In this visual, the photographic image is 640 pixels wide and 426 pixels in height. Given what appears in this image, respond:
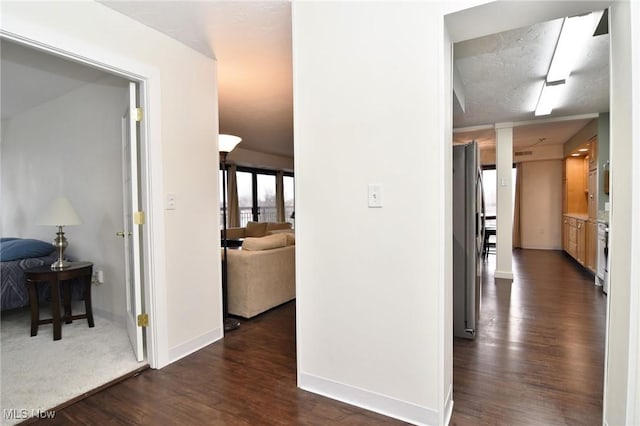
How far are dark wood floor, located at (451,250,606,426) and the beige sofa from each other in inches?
76.2

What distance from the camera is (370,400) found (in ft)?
6.16

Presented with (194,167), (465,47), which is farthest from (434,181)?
(194,167)

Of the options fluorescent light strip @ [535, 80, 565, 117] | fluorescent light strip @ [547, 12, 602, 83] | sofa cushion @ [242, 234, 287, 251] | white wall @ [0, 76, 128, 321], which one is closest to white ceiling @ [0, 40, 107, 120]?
white wall @ [0, 76, 128, 321]

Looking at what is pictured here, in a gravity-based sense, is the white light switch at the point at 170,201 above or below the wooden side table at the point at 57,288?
above

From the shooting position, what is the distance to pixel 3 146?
4602mm

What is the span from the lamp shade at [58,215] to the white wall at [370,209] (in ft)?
7.92

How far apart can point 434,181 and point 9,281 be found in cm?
411

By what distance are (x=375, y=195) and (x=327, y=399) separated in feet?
4.19

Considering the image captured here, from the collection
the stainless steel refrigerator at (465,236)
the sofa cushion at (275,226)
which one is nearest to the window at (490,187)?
the sofa cushion at (275,226)

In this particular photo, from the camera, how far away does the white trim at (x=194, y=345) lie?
2506 millimetres

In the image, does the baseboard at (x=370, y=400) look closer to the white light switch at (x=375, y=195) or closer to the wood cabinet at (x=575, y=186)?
the white light switch at (x=375, y=195)

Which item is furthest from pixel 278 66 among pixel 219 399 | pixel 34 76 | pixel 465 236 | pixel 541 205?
pixel 541 205

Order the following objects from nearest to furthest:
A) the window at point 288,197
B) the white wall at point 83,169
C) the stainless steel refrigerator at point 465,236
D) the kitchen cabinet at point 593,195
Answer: the stainless steel refrigerator at point 465,236, the white wall at point 83,169, the kitchen cabinet at point 593,195, the window at point 288,197

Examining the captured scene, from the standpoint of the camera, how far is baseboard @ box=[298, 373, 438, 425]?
5.69ft
